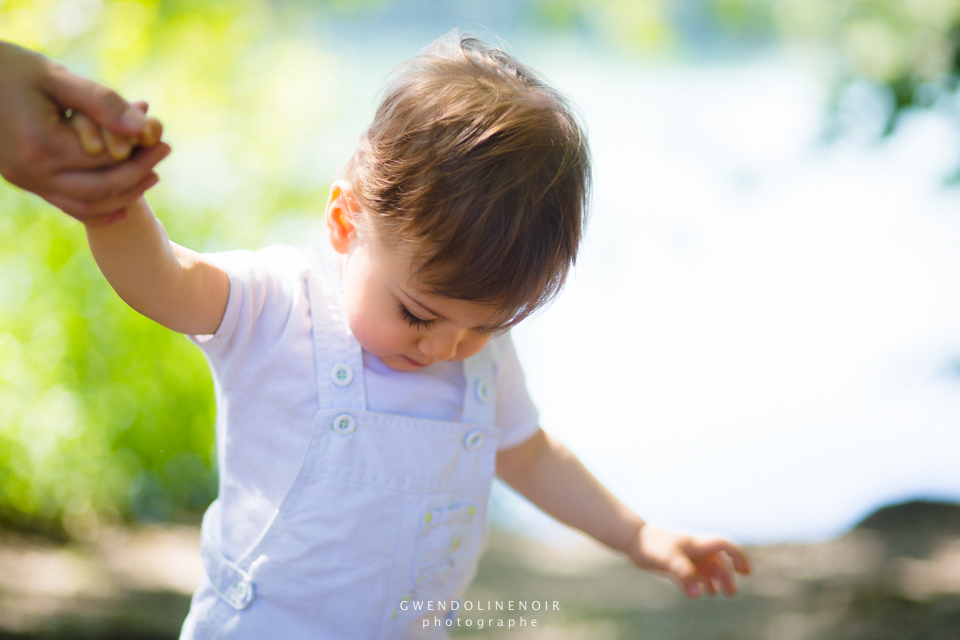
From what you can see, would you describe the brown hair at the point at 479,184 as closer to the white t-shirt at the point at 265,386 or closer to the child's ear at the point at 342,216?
the child's ear at the point at 342,216

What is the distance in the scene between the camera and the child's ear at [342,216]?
99 cm

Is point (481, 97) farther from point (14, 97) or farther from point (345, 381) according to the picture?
point (14, 97)

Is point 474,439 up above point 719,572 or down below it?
above

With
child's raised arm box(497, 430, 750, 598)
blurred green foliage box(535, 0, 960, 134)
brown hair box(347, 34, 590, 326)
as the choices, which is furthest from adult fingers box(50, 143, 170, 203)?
blurred green foliage box(535, 0, 960, 134)

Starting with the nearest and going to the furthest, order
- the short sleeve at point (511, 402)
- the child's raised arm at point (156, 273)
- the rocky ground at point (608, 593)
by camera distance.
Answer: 1. the child's raised arm at point (156, 273)
2. the short sleeve at point (511, 402)
3. the rocky ground at point (608, 593)

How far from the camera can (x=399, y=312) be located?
36.9 inches

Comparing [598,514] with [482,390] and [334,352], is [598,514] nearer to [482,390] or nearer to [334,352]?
[482,390]

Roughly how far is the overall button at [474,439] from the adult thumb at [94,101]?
0.59 meters

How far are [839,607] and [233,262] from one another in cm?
192

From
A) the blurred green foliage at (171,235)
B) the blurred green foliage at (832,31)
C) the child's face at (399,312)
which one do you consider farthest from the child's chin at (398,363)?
the blurred green foliage at (832,31)

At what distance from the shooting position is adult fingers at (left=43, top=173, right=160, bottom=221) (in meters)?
0.63

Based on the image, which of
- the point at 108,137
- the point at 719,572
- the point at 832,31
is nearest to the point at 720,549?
the point at 719,572

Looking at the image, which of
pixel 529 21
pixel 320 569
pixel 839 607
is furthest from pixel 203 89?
pixel 839 607

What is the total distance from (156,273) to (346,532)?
392 millimetres
